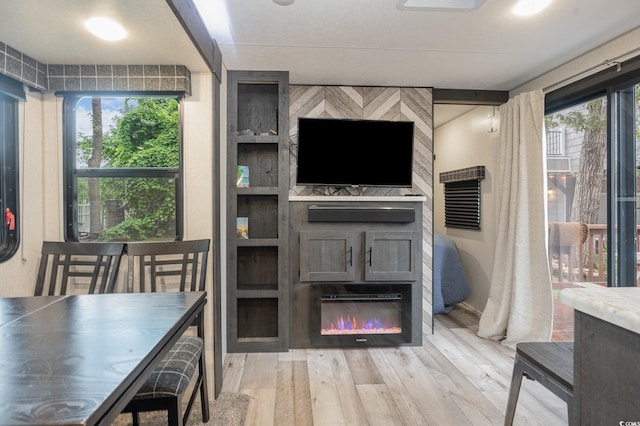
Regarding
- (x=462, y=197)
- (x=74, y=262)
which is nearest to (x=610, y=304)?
(x=74, y=262)

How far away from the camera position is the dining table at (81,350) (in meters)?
0.75

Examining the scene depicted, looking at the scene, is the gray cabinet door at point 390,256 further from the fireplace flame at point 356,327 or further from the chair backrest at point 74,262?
the chair backrest at point 74,262

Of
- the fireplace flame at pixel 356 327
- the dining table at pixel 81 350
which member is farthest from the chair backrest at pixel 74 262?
the fireplace flame at pixel 356 327

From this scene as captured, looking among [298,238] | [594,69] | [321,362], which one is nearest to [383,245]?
[298,238]

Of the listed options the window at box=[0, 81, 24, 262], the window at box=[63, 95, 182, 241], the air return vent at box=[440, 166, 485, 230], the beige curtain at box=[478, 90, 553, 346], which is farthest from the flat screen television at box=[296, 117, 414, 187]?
the window at box=[0, 81, 24, 262]

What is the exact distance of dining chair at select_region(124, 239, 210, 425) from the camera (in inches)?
57.4

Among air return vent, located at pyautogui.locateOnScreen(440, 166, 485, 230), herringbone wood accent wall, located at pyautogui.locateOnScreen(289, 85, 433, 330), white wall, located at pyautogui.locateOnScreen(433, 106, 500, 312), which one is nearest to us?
herringbone wood accent wall, located at pyautogui.locateOnScreen(289, 85, 433, 330)

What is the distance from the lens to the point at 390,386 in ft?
7.98

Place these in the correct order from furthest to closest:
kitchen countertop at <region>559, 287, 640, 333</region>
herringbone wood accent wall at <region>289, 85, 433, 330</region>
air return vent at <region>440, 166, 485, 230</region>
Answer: air return vent at <region>440, 166, 485, 230</region>
herringbone wood accent wall at <region>289, 85, 433, 330</region>
kitchen countertop at <region>559, 287, 640, 333</region>

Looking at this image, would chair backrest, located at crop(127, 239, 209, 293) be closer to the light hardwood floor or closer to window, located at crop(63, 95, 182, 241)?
window, located at crop(63, 95, 182, 241)

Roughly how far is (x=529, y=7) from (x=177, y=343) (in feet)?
8.84

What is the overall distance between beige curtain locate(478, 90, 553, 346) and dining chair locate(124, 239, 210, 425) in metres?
2.62

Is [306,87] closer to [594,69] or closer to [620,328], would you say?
[594,69]

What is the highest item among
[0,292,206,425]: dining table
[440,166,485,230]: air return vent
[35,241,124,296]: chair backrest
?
[440,166,485,230]: air return vent
